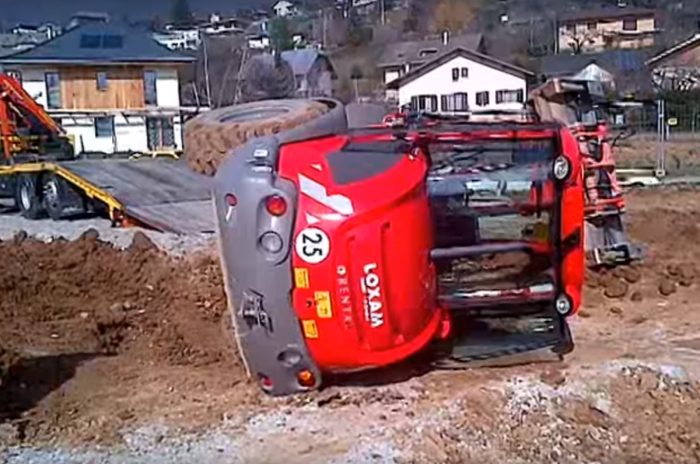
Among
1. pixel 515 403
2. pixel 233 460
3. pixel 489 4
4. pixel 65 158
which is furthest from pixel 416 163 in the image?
pixel 489 4

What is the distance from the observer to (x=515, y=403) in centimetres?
634

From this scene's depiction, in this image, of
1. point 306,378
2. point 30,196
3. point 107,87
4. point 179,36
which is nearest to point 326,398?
point 306,378

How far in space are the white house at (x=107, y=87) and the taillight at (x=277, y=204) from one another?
41.7 metres

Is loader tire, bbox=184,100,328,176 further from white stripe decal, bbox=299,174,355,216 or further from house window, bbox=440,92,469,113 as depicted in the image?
house window, bbox=440,92,469,113

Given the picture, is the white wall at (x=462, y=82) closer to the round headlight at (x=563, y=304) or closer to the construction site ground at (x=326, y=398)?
the construction site ground at (x=326, y=398)

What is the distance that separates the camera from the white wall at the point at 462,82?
59.8 meters

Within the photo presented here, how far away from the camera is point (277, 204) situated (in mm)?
6016

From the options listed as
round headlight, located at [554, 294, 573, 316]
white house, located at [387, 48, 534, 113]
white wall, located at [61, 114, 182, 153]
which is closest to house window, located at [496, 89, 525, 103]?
white house, located at [387, 48, 534, 113]

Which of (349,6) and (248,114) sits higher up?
(349,6)

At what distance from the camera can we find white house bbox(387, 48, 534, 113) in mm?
59406

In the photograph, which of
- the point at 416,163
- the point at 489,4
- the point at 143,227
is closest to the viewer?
the point at 416,163

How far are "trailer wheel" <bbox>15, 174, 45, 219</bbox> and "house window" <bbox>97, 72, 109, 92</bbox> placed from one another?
2781 cm

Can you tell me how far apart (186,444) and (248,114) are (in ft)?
9.23

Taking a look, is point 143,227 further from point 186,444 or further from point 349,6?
point 349,6
